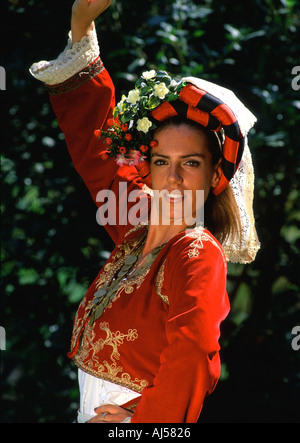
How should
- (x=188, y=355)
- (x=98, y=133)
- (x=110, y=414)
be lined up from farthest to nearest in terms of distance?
1. (x=98, y=133)
2. (x=110, y=414)
3. (x=188, y=355)

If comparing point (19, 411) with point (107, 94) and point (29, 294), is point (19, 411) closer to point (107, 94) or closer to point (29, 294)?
point (29, 294)

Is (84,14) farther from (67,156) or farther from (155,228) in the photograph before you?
(67,156)

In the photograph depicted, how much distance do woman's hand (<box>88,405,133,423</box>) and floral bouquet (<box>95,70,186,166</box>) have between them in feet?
2.30

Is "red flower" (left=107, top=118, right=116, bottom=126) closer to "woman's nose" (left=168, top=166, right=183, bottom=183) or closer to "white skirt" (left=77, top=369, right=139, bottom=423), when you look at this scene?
"woman's nose" (left=168, top=166, right=183, bottom=183)

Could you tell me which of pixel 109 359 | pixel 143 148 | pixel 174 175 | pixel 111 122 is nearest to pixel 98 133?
pixel 111 122

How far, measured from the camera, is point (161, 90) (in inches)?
71.3

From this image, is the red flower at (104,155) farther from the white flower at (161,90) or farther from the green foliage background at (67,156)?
the green foliage background at (67,156)

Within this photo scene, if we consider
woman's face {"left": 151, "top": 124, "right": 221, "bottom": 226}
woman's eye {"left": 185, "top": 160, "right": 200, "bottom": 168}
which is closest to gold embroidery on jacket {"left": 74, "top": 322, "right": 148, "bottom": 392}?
woman's face {"left": 151, "top": 124, "right": 221, "bottom": 226}

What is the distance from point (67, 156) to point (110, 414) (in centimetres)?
148

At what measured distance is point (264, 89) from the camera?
9.68ft

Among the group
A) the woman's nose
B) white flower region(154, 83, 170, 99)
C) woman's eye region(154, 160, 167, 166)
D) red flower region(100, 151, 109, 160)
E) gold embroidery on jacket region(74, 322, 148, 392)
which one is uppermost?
white flower region(154, 83, 170, 99)

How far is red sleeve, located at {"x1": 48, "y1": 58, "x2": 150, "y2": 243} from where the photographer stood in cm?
207

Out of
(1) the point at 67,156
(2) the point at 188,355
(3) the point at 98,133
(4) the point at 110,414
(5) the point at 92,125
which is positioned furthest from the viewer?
(1) the point at 67,156

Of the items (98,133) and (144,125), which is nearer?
(144,125)
